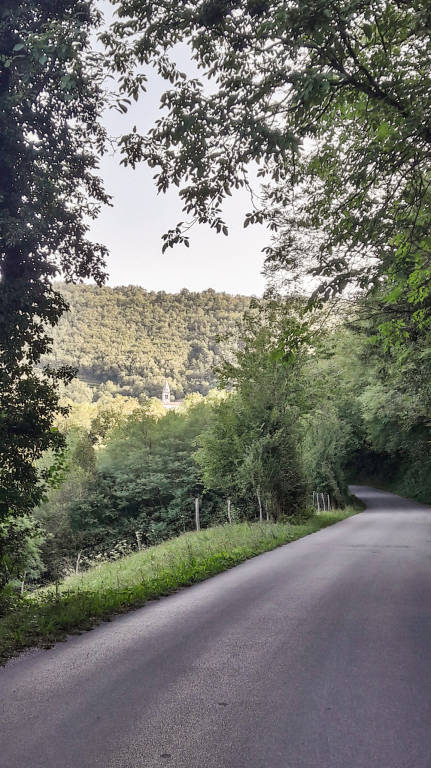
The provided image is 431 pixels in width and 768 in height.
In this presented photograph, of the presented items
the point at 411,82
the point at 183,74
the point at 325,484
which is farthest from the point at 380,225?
the point at 325,484

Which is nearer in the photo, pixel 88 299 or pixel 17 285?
pixel 17 285

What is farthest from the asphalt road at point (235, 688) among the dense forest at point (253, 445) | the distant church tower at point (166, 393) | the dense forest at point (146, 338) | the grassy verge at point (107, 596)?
the distant church tower at point (166, 393)

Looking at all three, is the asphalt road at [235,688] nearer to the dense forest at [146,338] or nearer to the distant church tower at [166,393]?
the dense forest at [146,338]

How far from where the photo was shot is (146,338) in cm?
14350

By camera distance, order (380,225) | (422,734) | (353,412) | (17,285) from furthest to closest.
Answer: (353,412), (17,285), (380,225), (422,734)

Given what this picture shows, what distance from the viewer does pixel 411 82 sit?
692cm

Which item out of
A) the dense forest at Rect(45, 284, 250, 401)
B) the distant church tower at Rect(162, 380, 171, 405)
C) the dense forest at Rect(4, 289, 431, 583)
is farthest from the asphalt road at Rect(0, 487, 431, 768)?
the distant church tower at Rect(162, 380, 171, 405)

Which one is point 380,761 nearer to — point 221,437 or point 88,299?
point 221,437

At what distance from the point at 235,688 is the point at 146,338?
462ft

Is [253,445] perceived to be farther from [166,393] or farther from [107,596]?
[166,393]

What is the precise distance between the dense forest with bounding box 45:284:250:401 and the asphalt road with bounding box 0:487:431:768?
362ft

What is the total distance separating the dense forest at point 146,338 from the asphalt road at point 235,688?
11029 cm

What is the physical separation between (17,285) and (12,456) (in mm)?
2983

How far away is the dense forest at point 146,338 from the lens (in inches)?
4924
